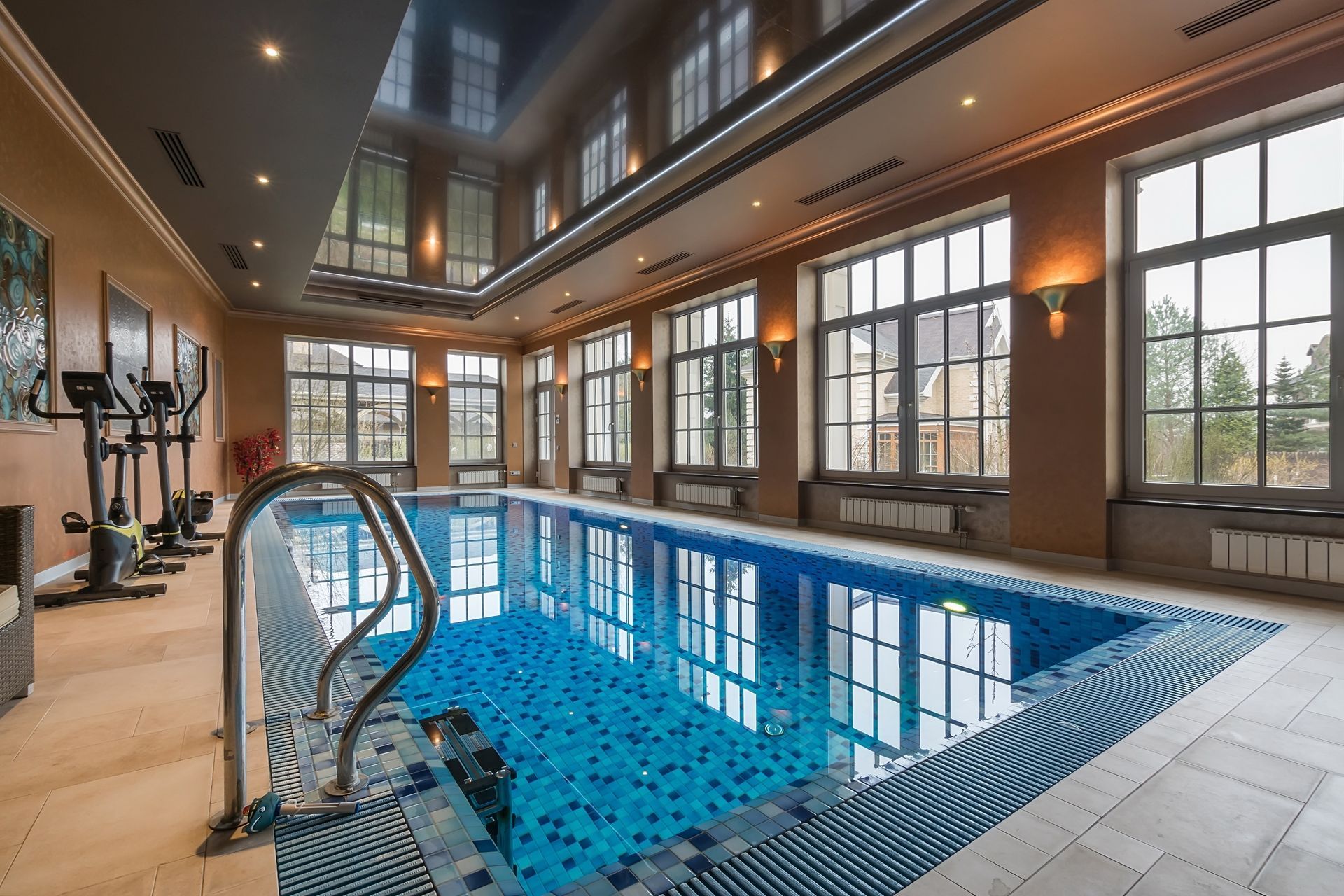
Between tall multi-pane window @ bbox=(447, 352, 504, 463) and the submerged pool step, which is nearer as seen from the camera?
the submerged pool step

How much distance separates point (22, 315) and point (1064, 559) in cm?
752

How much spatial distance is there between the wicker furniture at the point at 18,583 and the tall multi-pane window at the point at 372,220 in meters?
4.39

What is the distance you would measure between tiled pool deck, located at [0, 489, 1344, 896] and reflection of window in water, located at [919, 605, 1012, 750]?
48 cm

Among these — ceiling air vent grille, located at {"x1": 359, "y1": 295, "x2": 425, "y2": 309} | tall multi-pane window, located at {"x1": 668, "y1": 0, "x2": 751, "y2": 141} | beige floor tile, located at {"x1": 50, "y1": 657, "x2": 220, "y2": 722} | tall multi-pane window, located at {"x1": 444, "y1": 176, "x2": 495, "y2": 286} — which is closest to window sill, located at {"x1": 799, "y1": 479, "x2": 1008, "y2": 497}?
tall multi-pane window, located at {"x1": 668, "y1": 0, "x2": 751, "y2": 141}

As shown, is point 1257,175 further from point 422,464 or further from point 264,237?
point 422,464

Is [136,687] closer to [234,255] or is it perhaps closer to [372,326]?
[234,255]

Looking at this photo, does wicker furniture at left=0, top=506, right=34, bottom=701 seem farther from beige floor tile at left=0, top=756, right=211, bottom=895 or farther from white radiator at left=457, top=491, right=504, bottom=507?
white radiator at left=457, top=491, right=504, bottom=507

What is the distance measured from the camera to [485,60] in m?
4.29

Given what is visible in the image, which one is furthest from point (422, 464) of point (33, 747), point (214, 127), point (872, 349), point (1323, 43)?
point (1323, 43)

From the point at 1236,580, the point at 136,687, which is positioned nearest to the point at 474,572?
the point at 136,687

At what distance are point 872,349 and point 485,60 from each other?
15.0 ft

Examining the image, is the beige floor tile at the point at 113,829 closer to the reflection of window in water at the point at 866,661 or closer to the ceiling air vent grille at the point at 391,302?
the reflection of window in water at the point at 866,661

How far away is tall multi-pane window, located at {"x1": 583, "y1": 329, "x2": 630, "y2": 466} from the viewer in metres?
11.0

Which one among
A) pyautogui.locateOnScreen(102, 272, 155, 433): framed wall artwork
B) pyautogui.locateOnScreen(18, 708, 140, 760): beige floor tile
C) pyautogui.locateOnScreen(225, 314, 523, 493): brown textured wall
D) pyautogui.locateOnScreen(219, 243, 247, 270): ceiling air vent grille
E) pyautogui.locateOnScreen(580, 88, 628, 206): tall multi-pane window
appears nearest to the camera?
pyautogui.locateOnScreen(18, 708, 140, 760): beige floor tile
